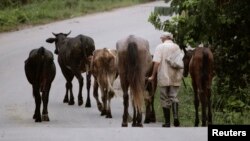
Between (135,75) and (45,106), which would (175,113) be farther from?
(45,106)

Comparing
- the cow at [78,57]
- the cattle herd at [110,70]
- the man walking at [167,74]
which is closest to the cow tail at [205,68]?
the cattle herd at [110,70]

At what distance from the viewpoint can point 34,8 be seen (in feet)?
116

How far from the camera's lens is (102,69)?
17.5m

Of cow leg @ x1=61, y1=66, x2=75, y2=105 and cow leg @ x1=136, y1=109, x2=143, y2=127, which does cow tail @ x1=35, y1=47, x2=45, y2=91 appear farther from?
cow leg @ x1=136, y1=109, x2=143, y2=127

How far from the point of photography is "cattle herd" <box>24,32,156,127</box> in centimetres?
1484

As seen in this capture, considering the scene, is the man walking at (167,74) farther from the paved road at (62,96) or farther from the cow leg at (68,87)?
the cow leg at (68,87)

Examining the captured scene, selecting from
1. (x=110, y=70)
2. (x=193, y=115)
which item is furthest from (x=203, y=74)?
(x=110, y=70)

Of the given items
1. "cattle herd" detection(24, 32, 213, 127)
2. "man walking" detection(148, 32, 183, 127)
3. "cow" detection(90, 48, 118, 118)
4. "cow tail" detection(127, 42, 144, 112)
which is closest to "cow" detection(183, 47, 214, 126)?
"cattle herd" detection(24, 32, 213, 127)

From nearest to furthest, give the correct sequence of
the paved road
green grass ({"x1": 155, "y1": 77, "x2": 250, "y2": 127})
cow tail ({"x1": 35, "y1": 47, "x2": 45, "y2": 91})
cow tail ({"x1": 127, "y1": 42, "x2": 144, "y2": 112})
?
the paved road, cow tail ({"x1": 127, "y1": 42, "x2": 144, "y2": 112}), green grass ({"x1": 155, "y1": 77, "x2": 250, "y2": 127}), cow tail ({"x1": 35, "y1": 47, "x2": 45, "y2": 91})

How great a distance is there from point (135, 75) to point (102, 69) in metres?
2.82

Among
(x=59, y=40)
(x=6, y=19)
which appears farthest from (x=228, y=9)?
(x=6, y=19)

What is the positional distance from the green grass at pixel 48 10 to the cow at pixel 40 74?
15.2 meters

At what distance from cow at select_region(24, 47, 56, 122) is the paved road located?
355 millimetres

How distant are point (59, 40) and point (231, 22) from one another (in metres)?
5.35
